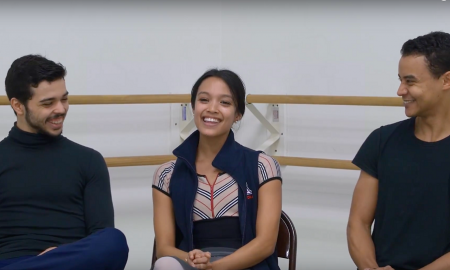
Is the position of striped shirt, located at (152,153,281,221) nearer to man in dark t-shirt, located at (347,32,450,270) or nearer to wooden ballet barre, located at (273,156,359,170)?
man in dark t-shirt, located at (347,32,450,270)

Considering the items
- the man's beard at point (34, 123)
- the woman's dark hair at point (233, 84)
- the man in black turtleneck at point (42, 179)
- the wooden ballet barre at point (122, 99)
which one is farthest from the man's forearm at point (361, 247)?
the wooden ballet barre at point (122, 99)

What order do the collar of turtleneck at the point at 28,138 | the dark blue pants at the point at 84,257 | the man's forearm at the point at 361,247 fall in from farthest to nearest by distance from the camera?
the collar of turtleneck at the point at 28,138, the man's forearm at the point at 361,247, the dark blue pants at the point at 84,257

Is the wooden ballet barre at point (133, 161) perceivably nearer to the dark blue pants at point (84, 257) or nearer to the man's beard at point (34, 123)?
the man's beard at point (34, 123)

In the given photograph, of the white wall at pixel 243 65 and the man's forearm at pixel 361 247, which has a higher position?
the white wall at pixel 243 65

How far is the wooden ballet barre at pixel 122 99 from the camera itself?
97.2 inches

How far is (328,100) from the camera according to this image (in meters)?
2.53

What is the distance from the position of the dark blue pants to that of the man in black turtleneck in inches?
1.6

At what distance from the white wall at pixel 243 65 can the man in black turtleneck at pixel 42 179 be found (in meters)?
0.82

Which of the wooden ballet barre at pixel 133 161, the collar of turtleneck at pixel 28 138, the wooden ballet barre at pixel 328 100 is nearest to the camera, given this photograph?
the collar of turtleneck at pixel 28 138

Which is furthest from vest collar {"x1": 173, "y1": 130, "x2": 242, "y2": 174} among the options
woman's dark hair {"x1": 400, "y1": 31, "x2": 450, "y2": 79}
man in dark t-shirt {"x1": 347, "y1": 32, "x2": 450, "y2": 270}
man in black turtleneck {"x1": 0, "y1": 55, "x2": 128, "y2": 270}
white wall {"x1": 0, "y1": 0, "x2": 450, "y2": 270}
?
white wall {"x1": 0, "y1": 0, "x2": 450, "y2": 270}

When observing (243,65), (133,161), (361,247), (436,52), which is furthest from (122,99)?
(436,52)

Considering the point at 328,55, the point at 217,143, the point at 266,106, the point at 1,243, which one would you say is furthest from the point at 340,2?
the point at 1,243

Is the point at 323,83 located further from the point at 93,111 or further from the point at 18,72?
the point at 18,72

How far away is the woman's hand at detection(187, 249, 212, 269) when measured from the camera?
169 cm
